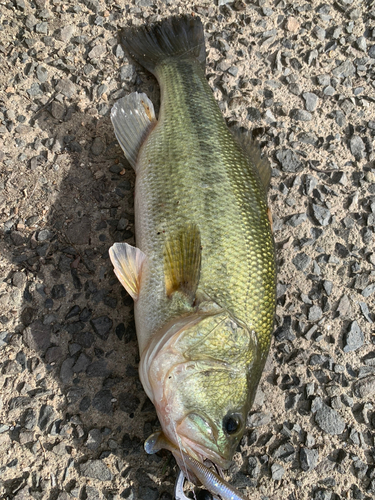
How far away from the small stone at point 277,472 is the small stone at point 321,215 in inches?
74.1

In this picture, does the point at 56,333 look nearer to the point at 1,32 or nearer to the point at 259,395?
the point at 259,395

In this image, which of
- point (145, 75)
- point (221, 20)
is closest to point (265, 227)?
point (145, 75)

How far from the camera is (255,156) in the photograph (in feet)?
10.7

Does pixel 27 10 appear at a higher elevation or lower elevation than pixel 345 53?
higher

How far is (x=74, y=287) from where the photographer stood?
9.85ft

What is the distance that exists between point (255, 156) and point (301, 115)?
0.87 meters

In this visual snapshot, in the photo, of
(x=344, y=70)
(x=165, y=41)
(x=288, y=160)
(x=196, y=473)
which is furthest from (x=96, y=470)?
(x=344, y=70)

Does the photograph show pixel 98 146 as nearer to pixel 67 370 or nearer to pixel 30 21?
pixel 30 21

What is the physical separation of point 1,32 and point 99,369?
2984 mm

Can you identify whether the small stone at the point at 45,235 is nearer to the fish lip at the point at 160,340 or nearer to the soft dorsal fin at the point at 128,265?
the soft dorsal fin at the point at 128,265

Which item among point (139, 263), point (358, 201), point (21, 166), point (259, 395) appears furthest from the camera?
point (358, 201)

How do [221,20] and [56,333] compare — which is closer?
[56,333]

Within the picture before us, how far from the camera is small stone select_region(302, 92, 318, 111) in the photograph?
12.5ft

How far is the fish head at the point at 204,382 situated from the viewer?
7.37 feet
